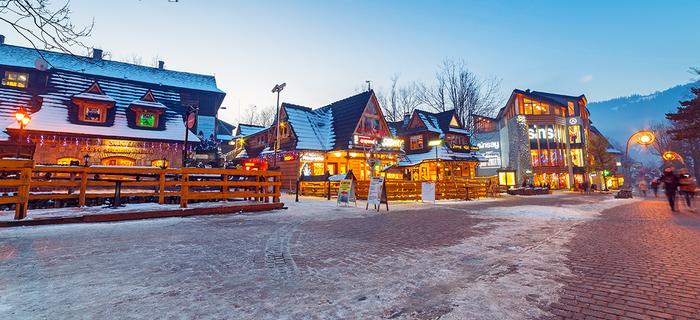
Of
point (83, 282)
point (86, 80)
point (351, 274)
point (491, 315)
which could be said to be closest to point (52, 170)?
point (83, 282)

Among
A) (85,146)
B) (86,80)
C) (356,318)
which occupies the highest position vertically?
(86,80)

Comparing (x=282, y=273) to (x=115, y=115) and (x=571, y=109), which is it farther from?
(x=571, y=109)

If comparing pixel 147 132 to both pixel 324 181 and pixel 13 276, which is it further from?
pixel 13 276

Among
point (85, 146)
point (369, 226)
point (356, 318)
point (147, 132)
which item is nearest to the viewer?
point (356, 318)

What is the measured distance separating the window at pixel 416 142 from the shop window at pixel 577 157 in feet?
86.3

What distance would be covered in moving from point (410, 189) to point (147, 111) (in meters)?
21.0

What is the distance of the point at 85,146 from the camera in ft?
68.1

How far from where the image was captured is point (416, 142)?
36312 mm

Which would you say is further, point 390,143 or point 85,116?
point 390,143

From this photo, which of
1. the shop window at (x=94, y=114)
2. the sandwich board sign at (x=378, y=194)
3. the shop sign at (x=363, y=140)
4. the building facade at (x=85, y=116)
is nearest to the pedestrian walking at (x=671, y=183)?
the sandwich board sign at (x=378, y=194)

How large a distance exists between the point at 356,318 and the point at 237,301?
1234 millimetres

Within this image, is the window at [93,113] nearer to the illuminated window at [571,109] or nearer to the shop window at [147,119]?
the shop window at [147,119]

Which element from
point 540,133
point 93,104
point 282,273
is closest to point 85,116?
point 93,104

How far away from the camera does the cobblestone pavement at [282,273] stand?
2.84 meters
